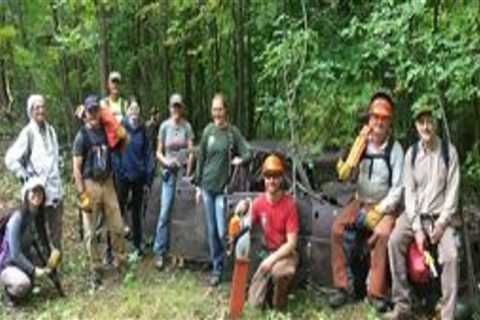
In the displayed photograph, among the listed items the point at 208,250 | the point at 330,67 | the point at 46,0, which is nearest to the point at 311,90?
the point at 330,67

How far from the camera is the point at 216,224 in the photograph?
395 inches

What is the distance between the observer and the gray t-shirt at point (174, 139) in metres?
10.8

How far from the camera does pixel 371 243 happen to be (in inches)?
339

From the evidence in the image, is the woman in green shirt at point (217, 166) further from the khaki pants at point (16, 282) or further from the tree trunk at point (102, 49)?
the tree trunk at point (102, 49)

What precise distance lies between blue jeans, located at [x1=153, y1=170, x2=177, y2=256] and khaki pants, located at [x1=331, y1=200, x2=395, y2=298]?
2.59 meters

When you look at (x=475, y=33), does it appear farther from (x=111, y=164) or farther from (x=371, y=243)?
(x=111, y=164)

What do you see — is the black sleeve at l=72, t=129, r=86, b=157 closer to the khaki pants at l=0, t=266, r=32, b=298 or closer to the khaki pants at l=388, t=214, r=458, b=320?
the khaki pants at l=0, t=266, r=32, b=298

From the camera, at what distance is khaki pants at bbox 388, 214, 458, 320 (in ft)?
25.7

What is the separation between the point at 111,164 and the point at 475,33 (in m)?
4.58

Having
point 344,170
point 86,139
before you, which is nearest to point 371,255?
point 344,170

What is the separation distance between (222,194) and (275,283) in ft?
4.89

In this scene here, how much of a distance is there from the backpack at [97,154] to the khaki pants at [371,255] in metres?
2.91

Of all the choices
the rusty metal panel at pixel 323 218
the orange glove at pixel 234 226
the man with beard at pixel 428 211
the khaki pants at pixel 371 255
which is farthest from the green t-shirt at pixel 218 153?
the man with beard at pixel 428 211

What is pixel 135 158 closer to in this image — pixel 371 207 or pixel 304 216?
pixel 304 216
